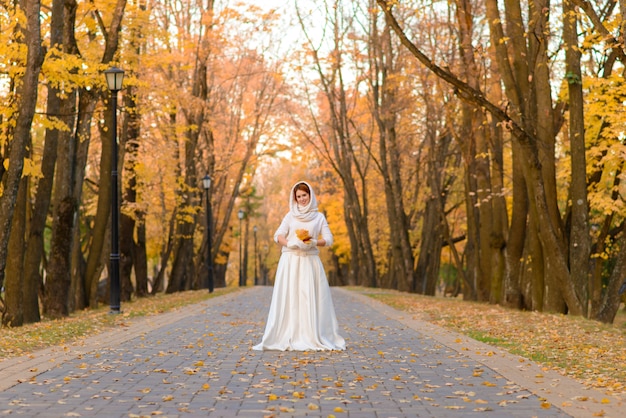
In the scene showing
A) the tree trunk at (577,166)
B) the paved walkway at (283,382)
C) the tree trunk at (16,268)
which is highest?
the tree trunk at (577,166)

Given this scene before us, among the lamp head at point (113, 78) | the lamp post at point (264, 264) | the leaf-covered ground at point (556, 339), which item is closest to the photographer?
the leaf-covered ground at point (556, 339)

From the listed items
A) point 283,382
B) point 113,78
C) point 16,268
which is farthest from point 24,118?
point 283,382

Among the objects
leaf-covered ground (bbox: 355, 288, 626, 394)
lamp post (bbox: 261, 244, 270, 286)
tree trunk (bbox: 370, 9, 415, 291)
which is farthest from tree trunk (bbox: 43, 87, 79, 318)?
lamp post (bbox: 261, 244, 270, 286)

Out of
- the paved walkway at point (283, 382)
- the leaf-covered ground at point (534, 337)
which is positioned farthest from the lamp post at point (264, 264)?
the paved walkway at point (283, 382)

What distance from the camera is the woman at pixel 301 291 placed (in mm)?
12820

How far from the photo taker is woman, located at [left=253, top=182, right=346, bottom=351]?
1282 cm

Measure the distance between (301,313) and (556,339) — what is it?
3.72 metres

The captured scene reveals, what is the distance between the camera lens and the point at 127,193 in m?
30.6

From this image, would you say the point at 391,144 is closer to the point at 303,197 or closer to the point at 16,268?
the point at 16,268

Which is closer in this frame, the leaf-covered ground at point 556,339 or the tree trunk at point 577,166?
the leaf-covered ground at point 556,339

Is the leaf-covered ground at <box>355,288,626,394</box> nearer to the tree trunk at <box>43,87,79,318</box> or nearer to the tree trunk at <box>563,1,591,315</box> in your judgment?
the tree trunk at <box>563,1,591,315</box>

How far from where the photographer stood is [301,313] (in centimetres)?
1298

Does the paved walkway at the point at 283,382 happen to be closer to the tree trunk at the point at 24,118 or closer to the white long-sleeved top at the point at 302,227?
the white long-sleeved top at the point at 302,227

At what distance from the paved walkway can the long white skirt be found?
343mm
